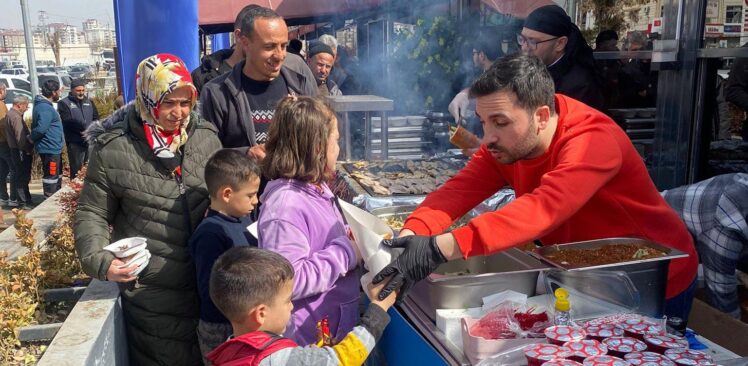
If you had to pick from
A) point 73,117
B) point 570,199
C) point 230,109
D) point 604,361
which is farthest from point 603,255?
point 73,117

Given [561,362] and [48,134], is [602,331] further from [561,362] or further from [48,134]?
[48,134]

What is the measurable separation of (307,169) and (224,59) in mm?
2736

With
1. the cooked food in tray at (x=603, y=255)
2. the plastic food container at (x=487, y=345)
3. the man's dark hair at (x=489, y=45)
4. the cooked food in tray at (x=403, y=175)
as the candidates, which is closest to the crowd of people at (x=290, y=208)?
the cooked food in tray at (x=603, y=255)

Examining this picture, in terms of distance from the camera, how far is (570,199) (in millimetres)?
1776

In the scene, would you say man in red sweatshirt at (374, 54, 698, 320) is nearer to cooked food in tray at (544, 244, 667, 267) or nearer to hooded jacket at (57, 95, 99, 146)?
cooked food in tray at (544, 244, 667, 267)

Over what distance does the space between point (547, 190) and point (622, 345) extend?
47 centimetres

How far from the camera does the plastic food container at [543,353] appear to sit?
1.50 m

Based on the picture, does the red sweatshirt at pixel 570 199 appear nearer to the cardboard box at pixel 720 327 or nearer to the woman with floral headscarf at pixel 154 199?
the cardboard box at pixel 720 327

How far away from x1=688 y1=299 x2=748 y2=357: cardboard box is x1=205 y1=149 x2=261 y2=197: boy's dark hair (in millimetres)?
1799

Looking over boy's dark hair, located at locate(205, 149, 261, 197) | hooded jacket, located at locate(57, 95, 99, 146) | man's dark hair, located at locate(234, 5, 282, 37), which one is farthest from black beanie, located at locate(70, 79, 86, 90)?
boy's dark hair, located at locate(205, 149, 261, 197)

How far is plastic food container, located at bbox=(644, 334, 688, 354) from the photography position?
1.55 meters

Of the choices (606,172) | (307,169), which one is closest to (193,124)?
(307,169)

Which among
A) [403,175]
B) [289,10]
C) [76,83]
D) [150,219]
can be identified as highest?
[289,10]

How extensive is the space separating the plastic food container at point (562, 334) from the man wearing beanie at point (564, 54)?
6.91 feet
